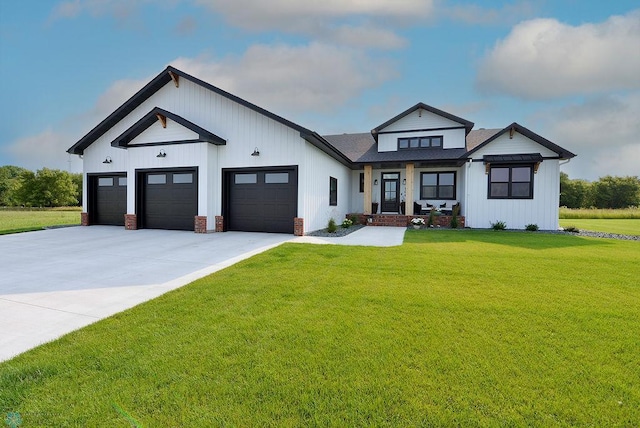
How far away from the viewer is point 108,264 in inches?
271

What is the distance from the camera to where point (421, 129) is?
17.2m

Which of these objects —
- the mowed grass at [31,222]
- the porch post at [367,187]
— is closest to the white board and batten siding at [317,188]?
the porch post at [367,187]

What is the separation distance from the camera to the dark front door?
58.5 ft

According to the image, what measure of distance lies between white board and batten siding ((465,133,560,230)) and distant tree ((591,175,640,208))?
171ft

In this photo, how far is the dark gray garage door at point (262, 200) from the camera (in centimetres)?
1169

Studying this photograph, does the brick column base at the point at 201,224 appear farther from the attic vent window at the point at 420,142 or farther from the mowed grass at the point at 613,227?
the mowed grass at the point at 613,227

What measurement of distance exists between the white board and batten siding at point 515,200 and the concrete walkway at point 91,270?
656 centimetres

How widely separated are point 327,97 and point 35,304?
18.5 meters

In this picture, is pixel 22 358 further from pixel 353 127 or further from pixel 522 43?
pixel 353 127

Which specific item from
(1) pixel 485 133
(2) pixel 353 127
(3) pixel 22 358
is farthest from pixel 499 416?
(2) pixel 353 127

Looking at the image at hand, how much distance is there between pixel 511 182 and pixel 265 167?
11.3 m

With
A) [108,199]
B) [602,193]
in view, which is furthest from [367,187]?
[602,193]

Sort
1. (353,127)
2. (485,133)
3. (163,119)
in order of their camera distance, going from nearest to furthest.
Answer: (163,119) → (485,133) → (353,127)

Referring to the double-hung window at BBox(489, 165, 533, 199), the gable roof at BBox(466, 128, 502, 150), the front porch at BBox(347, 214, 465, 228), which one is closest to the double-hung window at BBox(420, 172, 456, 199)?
the gable roof at BBox(466, 128, 502, 150)
